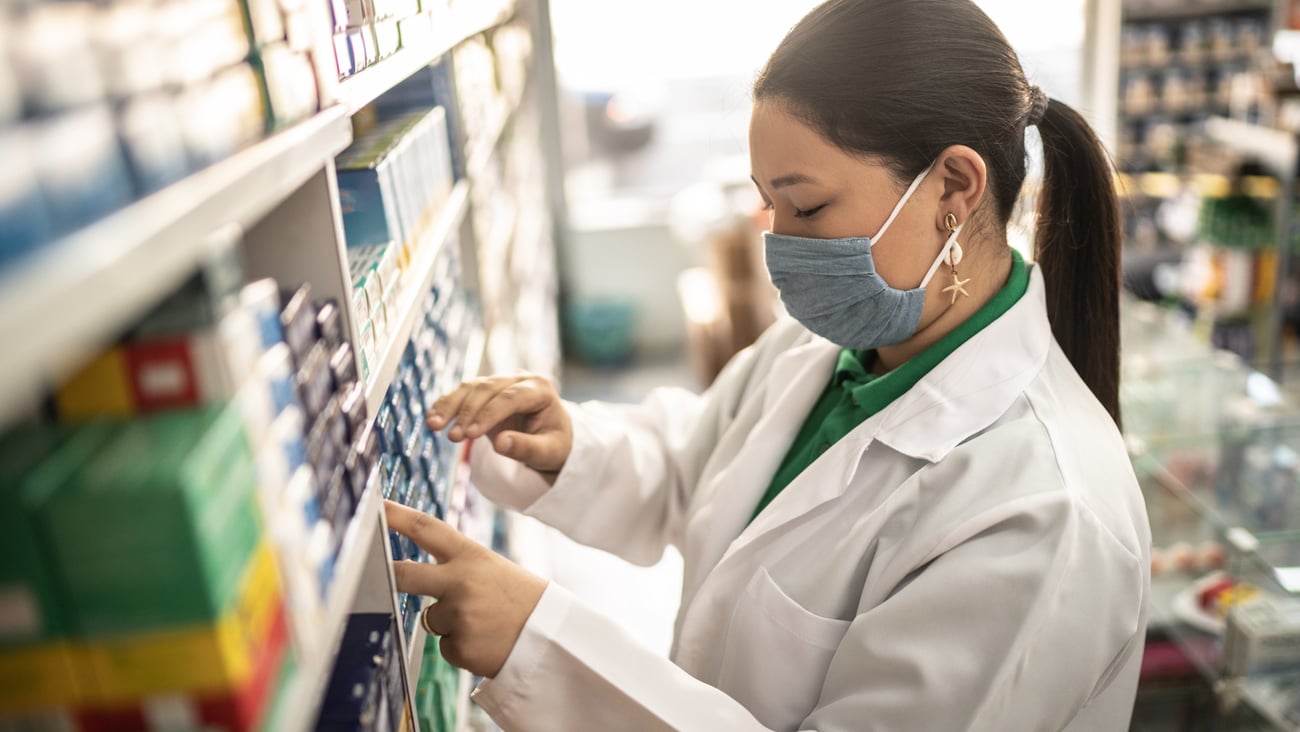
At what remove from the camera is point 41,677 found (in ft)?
2.24

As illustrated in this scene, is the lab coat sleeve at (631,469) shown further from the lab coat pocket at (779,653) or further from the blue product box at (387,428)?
the lab coat pocket at (779,653)

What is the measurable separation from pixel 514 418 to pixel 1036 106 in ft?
3.38

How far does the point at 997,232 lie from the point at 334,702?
3.86 ft

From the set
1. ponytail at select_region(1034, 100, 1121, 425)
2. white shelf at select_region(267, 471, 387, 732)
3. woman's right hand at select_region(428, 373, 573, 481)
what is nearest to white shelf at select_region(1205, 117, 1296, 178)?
ponytail at select_region(1034, 100, 1121, 425)

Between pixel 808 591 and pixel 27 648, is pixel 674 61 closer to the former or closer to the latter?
pixel 808 591

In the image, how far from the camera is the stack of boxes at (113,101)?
561 millimetres

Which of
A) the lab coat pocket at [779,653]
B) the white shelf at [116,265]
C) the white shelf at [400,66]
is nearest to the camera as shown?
the white shelf at [116,265]

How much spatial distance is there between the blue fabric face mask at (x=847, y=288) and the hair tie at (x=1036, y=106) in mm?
249

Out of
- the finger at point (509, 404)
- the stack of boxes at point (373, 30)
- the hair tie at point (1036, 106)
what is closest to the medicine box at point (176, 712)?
the stack of boxes at point (373, 30)

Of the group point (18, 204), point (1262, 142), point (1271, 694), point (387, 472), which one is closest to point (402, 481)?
point (387, 472)

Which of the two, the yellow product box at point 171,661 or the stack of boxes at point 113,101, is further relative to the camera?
the yellow product box at point 171,661

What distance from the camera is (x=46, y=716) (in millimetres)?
694

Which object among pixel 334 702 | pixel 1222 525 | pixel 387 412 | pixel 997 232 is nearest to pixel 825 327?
pixel 997 232

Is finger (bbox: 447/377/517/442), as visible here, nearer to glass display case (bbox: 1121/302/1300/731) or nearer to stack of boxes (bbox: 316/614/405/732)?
stack of boxes (bbox: 316/614/405/732)
